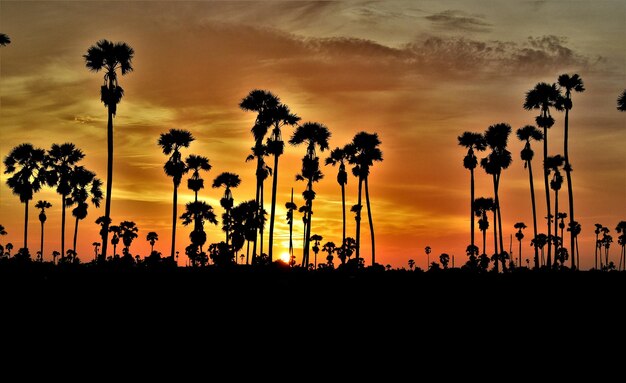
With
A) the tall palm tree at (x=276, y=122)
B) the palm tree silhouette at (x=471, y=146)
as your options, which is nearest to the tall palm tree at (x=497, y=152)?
the palm tree silhouette at (x=471, y=146)

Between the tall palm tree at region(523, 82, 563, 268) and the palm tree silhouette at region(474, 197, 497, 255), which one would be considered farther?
the palm tree silhouette at region(474, 197, 497, 255)

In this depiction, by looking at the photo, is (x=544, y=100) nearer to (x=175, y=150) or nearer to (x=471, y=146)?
(x=471, y=146)

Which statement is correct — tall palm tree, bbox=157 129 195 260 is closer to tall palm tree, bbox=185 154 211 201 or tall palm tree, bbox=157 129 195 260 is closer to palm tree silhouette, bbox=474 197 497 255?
tall palm tree, bbox=185 154 211 201

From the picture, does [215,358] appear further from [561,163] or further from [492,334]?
[561,163]

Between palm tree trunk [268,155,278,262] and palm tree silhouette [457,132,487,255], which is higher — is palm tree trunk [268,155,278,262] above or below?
below

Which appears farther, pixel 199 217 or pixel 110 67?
pixel 199 217

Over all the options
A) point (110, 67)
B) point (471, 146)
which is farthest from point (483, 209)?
point (110, 67)

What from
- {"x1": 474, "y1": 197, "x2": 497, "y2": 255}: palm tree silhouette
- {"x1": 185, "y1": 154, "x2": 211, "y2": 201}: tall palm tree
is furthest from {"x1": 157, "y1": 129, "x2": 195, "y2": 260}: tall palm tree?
{"x1": 474, "y1": 197, "x2": 497, "y2": 255}: palm tree silhouette

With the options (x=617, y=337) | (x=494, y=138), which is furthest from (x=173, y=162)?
(x=617, y=337)

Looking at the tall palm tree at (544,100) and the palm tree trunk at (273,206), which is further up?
the tall palm tree at (544,100)

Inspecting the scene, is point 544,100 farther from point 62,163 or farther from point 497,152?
point 62,163

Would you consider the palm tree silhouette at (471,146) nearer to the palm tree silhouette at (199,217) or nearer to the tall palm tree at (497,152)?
the tall palm tree at (497,152)

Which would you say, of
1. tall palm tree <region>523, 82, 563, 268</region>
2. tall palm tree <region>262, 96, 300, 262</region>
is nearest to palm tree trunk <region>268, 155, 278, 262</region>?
tall palm tree <region>262, 96, 300, 262</region>

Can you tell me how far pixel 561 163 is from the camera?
77688 millimetres
